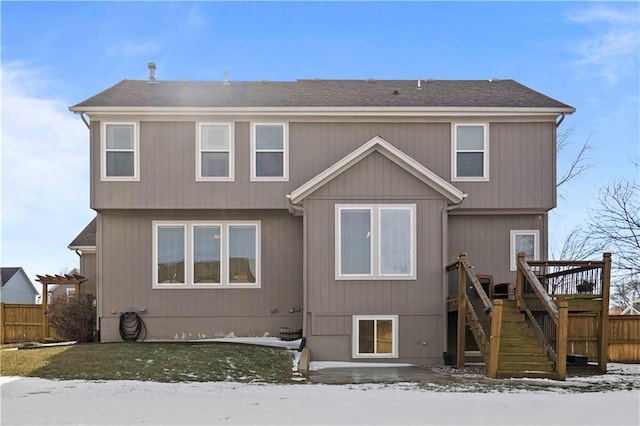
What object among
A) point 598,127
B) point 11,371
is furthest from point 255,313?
point 598,127

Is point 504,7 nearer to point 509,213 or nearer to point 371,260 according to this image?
point 509,213

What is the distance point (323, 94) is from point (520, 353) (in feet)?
28.3

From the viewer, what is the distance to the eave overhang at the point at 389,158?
47.4 feet

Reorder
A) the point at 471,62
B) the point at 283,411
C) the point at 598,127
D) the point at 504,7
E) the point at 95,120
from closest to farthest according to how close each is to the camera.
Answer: the point at 283,411
the point at 95,120
the point at 504,7
the point at 471,62
the point at 598,127

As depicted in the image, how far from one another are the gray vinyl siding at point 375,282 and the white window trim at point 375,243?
3.1 inches

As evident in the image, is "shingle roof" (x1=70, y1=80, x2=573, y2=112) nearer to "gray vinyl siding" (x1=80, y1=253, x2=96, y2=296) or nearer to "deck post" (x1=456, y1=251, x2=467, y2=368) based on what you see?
"deck post" (x1=456, y1=251, x2=467, y2=368)

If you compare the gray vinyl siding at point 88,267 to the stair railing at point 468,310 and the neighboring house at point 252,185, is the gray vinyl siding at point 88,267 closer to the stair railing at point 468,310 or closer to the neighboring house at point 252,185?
the neighboring house at point 252,185

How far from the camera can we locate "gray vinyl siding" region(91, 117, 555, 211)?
16.1 m

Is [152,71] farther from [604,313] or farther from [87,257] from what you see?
[604,313]

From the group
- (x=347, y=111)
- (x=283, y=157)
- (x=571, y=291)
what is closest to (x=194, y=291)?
(x=283, y=157)

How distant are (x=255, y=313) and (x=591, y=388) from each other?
326 inches

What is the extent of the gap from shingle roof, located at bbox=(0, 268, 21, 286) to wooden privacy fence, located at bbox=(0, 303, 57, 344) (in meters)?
29.5

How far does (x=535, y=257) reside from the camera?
16562 mm

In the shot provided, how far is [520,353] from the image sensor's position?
12156 millimetres
